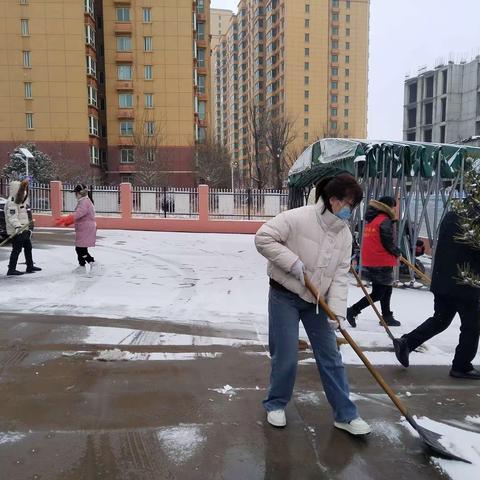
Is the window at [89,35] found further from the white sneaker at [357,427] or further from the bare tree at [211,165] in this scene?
the white sneaker at [357,427]

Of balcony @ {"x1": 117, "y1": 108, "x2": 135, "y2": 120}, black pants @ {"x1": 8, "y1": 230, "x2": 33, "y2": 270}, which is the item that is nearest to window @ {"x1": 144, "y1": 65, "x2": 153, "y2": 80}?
balcony @ {"x1": 117, "y1": 108, "x2": 135, "y2": 120}

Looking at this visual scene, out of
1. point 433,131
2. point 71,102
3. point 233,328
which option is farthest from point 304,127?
point 233,328

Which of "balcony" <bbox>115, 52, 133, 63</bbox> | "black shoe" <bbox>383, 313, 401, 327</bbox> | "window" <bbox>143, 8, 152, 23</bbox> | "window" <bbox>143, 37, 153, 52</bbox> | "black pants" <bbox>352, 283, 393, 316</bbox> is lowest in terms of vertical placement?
"black shoe" <bbox>383, 313, 401, 327</bbox>

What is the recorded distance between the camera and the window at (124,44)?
→ 43.2 m

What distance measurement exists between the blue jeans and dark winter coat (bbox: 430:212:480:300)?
4.94ft

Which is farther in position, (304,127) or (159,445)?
(304,127)

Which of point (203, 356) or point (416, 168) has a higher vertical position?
point (416, 168)

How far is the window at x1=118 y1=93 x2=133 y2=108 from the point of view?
43.9m

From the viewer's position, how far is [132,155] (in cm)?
4353

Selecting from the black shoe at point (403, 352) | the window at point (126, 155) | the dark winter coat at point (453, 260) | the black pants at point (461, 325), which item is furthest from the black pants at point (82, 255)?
the window at point (126, 155)

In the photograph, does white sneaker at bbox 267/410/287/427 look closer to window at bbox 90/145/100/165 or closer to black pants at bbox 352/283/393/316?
black pants at bbox 352/283/393/316

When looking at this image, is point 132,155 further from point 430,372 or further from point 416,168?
point 430,372

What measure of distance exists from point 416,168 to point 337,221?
600cm

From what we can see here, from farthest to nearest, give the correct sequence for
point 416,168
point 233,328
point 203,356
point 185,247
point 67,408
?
point 185,247, point 416,168, point 233,328, point 203,356, point 67,408
